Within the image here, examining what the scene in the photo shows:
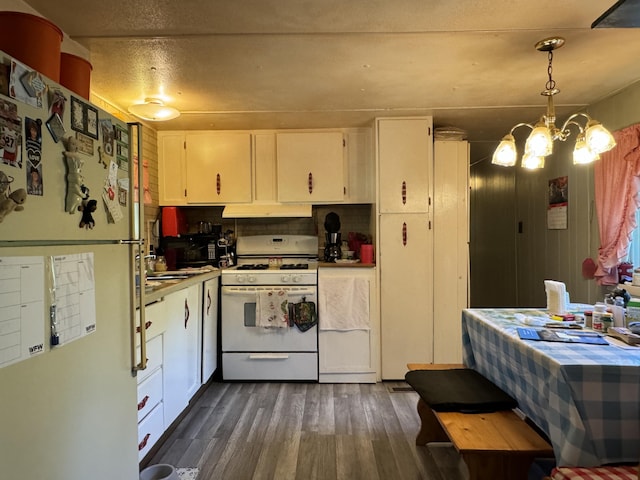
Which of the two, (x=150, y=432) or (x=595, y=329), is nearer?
(x=595, y=329)

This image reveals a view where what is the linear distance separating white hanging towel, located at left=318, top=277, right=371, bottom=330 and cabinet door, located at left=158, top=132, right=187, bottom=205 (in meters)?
1.62

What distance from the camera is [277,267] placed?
12.0 ft

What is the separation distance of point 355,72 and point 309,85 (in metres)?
0.35

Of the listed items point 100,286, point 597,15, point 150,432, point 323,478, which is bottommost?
point 323,478

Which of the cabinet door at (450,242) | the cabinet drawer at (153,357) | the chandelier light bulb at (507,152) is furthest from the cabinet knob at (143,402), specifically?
the cabinet door at (450,242)

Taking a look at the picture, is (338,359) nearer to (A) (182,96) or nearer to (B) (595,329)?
(B) (595,329)

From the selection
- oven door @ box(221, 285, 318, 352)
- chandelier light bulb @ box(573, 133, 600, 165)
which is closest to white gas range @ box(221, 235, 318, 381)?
oven door @ box(221, 285, 318, 352)

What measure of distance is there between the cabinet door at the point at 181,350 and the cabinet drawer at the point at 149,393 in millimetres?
88

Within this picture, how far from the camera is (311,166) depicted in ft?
11.5

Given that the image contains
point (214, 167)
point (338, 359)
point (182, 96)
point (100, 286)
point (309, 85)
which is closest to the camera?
point (100, 286)

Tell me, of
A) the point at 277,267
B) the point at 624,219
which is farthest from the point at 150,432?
the point at 624,219

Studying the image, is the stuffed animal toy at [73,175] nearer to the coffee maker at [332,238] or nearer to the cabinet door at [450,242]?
the coffee maker at [332,238]

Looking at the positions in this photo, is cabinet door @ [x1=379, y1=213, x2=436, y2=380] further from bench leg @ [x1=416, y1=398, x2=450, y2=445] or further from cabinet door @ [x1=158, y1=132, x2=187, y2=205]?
cabinet door @ [x1=158, y1=132, x2=187, y2=205]

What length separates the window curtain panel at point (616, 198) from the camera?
251 cm
